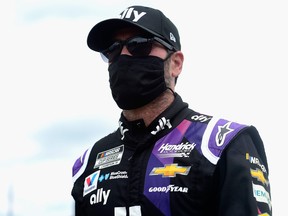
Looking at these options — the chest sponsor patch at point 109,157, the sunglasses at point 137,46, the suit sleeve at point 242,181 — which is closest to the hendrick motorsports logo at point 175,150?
the suit sleeve at point 242,181

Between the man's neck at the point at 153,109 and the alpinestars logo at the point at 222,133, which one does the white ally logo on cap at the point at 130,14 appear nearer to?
the man's neck at the point at 153,109

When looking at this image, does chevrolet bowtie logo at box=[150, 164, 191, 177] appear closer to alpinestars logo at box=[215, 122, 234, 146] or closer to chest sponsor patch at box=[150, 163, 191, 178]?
chest sponsor patch at box=[150, 163, 191, 178]

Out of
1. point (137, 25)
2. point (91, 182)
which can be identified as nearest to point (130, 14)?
point (137, 25)

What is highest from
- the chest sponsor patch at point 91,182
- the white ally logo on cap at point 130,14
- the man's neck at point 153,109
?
the white ally logo on cap at point 130,14

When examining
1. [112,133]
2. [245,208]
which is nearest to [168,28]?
[112,133]

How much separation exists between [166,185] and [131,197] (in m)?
0.29

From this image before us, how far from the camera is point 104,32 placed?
4809 mm

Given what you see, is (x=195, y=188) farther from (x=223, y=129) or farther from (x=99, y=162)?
(x=99, y=162)

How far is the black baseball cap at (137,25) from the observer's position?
182 inches

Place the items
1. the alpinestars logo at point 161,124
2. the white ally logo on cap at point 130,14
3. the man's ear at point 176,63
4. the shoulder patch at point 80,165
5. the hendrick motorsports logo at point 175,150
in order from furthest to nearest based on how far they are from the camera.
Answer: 1. the shoulder patch at point 80,165
2. the man's ear at point 176,63
3. the white ally logo on cap at point 130,14
4. the alpinestars logo at point 161,124
5. the hendrick motorsports logo at point 175,150

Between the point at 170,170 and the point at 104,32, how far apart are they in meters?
1.30

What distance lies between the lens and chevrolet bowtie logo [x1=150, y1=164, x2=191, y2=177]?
4.11 metres

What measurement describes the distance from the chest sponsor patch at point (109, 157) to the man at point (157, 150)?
0.01m

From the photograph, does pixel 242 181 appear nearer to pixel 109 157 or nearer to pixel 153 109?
pixel 153 109
